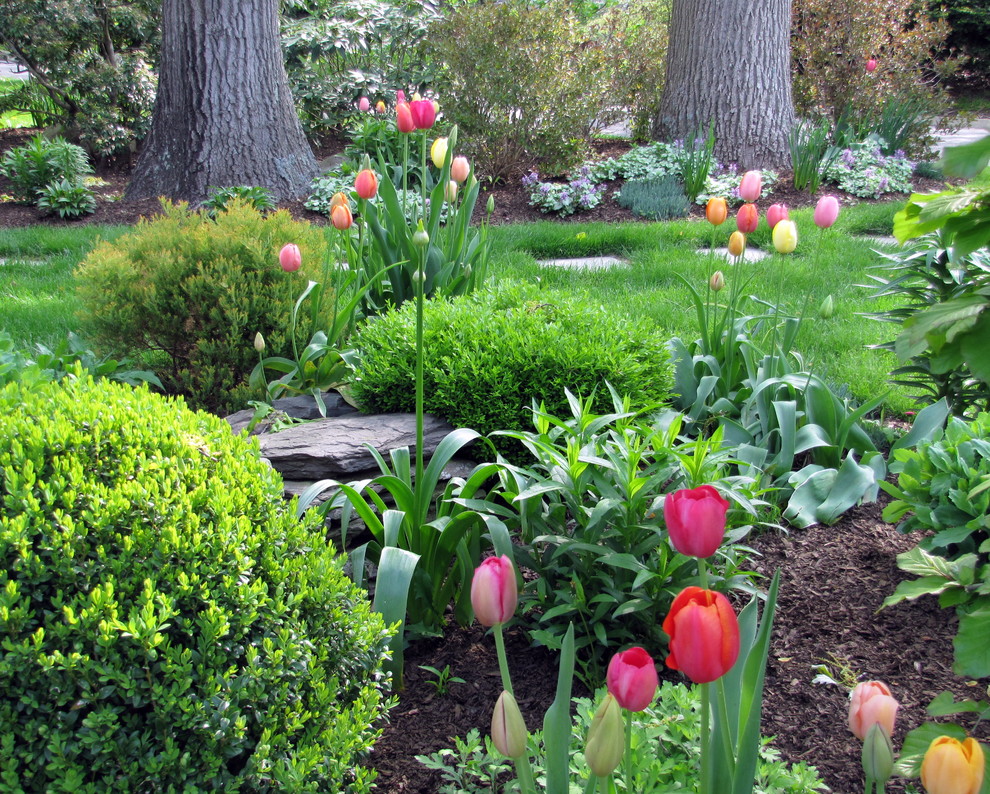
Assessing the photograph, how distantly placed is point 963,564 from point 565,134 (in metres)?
6.47

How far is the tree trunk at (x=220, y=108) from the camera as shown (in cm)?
677

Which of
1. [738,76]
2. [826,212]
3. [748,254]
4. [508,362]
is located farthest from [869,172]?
[508,362]

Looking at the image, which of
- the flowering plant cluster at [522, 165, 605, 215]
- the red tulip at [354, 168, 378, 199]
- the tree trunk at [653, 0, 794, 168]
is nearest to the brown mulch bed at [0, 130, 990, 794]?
the red tulip at [354, 168, 378, 199]

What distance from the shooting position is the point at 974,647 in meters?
1.52

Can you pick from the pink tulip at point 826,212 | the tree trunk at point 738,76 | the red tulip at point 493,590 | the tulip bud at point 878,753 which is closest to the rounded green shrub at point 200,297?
the pink tulip at point 826,212

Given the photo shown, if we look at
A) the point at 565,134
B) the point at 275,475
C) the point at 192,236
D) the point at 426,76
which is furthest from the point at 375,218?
the point at 426,76

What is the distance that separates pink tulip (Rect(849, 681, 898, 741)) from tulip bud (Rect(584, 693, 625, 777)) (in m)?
0.34

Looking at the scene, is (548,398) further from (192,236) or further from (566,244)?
(566,244)

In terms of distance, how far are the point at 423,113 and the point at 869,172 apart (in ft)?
20.5

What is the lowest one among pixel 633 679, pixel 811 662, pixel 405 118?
pixel 811 662

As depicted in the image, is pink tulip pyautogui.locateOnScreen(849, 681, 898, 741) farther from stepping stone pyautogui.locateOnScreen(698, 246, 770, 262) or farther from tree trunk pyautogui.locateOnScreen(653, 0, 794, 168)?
tree trunk pyautogui.locateOnScreen(653, 0, 794, 168)

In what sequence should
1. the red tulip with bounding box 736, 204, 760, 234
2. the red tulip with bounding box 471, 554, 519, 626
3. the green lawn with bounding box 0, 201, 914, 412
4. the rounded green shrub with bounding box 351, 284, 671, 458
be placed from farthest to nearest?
the green lawn with bounding box 0, 201, 914, 412
the red tulip with bounding box 736, 204, 760, 234
the rounded green shrub with bounding box 351, 284, 671, 458
the red tulip with bounding box 471, 554, 519, 626

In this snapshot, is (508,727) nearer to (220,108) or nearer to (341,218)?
(341,218)

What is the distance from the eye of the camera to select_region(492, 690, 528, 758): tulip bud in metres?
1.07
